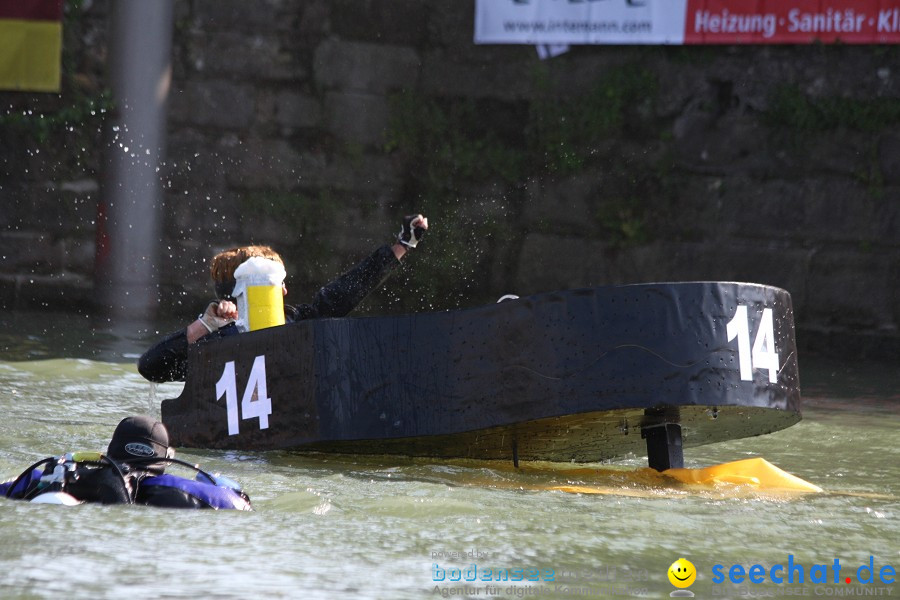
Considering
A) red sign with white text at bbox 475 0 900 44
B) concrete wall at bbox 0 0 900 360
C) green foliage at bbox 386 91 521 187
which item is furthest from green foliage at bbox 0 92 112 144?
red sign with white text at bbox 475 0 900 44

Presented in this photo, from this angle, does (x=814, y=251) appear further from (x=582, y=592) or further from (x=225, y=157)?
(x=582, y=592)

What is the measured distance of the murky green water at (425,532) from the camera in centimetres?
334

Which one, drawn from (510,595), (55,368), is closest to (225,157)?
(55,368)

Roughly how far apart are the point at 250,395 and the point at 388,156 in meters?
5.04

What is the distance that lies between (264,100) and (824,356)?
4.58m

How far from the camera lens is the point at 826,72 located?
30.1 feet

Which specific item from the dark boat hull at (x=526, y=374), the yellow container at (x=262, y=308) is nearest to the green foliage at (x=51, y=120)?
the yellow container at (x=262, y=308)

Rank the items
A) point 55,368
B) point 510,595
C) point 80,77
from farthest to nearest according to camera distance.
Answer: point 80,77
point 55,368
point 510,595

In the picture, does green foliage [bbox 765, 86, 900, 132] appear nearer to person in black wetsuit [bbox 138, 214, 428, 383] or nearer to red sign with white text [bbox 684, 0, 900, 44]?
red sign with white text [bbox 684, 0, 900, 44]

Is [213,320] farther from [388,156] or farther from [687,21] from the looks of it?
[687,21]

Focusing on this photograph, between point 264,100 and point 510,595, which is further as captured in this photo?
point 264,100

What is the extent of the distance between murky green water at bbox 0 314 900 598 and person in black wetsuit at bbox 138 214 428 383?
0.41 metres

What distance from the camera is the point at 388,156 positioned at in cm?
1021

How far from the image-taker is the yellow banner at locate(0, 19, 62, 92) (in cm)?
991
